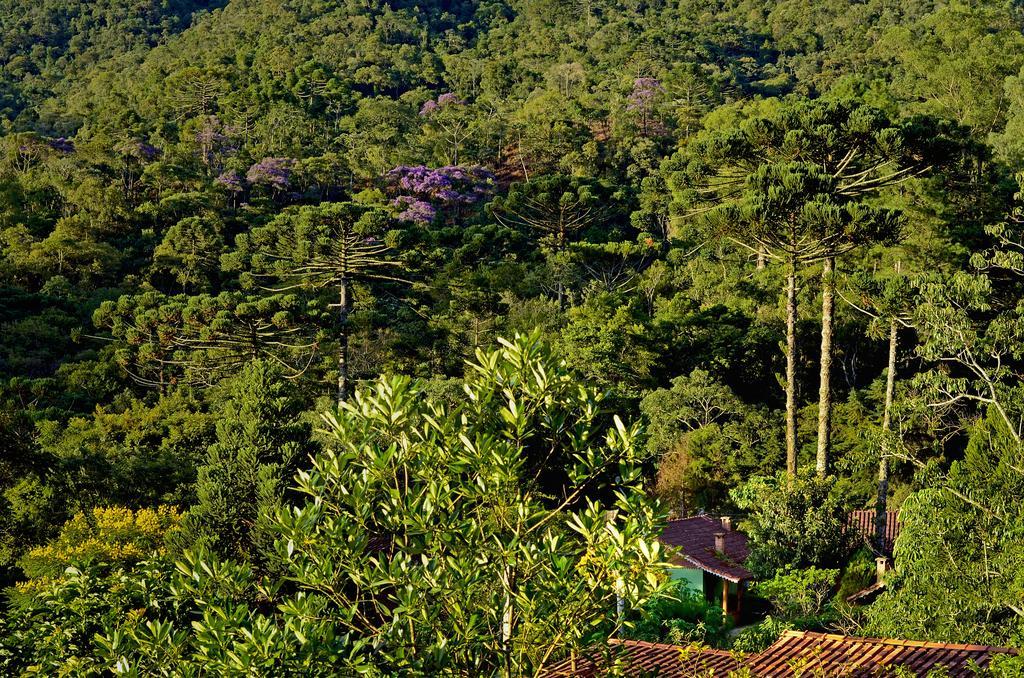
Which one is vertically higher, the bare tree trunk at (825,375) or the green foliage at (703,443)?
the bare tree trunk at (825,375)

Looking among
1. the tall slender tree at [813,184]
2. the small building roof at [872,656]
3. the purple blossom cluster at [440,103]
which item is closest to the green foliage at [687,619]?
the tall slender tree at [813,184]

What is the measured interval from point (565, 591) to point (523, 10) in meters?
94.2

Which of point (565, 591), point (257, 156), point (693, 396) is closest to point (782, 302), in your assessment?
point (693, 396)

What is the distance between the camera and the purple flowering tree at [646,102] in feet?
174

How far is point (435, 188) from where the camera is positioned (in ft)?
155

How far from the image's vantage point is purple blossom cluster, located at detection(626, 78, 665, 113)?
2130 inches

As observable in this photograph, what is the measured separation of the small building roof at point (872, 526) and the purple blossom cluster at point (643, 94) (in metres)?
35.6

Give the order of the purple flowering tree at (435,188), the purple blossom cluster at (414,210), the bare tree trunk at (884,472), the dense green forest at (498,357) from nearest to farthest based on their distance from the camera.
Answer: the dense green forest at (498,357) → the bare tree trunk at (884,472) → the purple blossom cluster at (414,210) → the purple flowering tree at (435,188)

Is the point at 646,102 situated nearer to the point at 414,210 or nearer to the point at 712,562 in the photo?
the point at 414,210

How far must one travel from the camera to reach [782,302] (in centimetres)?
2809

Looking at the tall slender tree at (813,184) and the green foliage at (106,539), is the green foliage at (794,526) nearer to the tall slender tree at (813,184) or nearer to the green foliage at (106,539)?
the tall slender tree at (813,184)

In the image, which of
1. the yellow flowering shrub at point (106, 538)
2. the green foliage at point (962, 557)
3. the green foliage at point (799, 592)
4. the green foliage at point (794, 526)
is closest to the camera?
the green foliage at point (962, 557)

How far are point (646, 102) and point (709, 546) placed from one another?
129ft

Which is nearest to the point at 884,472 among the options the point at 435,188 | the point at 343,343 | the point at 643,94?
the point at 343,343
